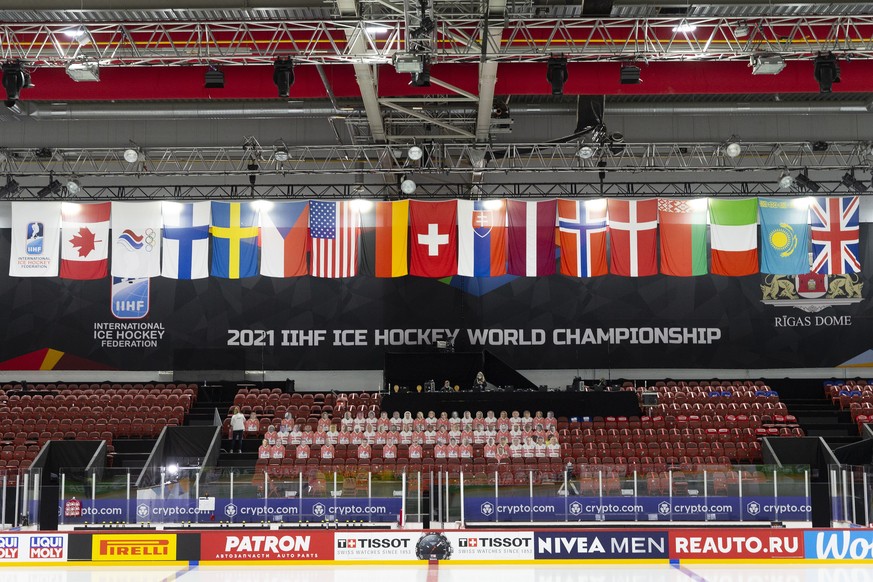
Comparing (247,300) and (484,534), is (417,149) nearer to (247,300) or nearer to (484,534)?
(247,300)

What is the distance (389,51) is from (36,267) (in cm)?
1136

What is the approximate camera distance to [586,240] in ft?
73.8

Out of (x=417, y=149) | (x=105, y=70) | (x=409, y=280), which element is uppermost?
(x=105, y=70)

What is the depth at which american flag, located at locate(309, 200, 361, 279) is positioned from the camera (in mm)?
22625

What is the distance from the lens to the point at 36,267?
73.5 feet

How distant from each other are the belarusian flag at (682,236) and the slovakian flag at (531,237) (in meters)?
2.86

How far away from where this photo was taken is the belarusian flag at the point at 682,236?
885 inches

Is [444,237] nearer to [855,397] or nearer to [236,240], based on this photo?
[236,240]

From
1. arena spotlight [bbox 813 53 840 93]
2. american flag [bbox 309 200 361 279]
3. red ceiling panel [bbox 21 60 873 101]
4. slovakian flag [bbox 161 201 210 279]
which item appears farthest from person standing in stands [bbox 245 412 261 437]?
arena spotlight [bbox 813 53 840 93]

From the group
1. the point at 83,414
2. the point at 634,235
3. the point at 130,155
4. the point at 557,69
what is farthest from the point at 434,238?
the point at 83,414

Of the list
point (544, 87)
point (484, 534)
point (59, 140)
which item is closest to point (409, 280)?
point (544, 87)

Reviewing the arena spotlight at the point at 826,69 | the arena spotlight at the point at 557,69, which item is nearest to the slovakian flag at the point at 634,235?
the arena spotlight at the point at 557,69

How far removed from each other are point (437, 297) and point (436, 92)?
9.49 m

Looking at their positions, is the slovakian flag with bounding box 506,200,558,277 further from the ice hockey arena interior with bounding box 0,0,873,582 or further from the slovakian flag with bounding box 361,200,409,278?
the slovakian flag with bounding box 361,200,409,278
